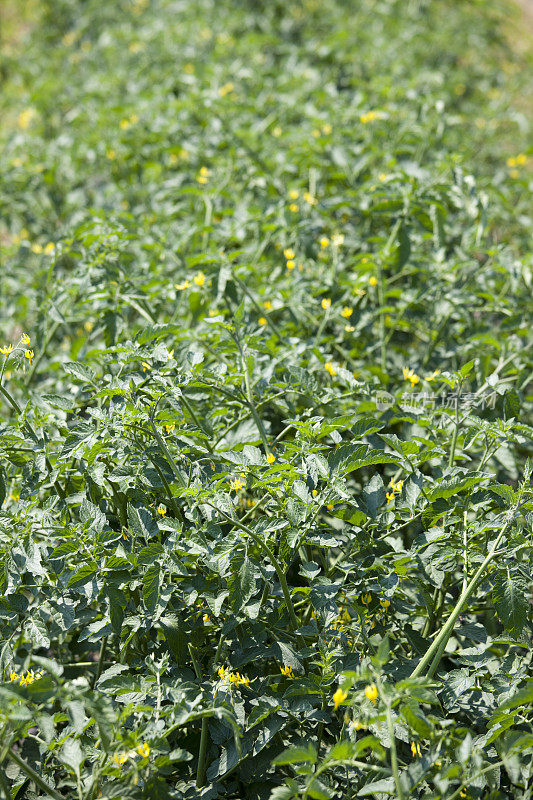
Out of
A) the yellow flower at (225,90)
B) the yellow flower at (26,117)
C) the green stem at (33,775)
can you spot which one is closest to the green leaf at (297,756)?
the green stem at (33,775)

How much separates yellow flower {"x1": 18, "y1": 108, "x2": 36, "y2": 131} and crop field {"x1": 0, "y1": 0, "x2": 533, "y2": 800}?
4.33 feet

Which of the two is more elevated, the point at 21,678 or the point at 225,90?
the point at 225,90

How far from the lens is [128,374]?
6.01 feet

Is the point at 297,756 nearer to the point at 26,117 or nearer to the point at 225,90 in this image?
the point at 225,90

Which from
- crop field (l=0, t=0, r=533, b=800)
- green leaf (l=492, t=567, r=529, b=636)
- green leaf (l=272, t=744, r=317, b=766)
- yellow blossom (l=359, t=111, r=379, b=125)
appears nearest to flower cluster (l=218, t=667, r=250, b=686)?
crop field (l=0, t=0, r=533, b=800)

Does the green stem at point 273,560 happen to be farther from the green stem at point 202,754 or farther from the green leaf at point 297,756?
the green leaf at point 297,756

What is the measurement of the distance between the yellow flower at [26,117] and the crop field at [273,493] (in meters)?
1.32

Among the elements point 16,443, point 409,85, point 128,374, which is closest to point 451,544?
point 128,374

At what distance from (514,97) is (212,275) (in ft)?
Result: 13.6

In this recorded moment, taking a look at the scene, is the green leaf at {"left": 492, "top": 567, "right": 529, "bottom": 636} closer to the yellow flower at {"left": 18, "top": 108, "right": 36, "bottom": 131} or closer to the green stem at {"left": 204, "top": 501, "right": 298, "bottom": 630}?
the green stem at {"left": 204, "top": 501, "right": 298, "bottom": 630}

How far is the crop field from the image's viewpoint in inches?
58.3

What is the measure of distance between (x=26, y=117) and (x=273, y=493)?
4058 millimetres

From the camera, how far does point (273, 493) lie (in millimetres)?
1626

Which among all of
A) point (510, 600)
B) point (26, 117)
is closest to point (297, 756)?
point (510, 600)
